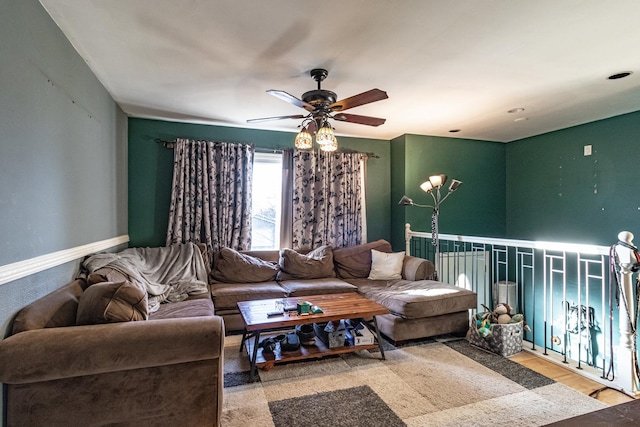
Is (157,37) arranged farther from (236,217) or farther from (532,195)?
(532,195)

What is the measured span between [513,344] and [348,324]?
1.44m

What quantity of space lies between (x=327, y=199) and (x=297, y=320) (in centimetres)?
238

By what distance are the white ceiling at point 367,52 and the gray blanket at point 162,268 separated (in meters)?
1.60

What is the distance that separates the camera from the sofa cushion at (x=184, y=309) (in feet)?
8.12

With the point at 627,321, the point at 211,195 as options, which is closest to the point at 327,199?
the point at 211,195

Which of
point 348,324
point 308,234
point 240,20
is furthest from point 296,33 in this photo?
point 308,234

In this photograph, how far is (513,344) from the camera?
272 cm

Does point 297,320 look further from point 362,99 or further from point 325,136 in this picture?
point 362,99

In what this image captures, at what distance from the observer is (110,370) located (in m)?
1.51

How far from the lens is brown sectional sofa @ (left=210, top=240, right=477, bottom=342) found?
2.97 metres

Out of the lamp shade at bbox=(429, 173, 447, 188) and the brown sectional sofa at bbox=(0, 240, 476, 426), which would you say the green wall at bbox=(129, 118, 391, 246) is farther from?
the lamp shade at bbox=(429, 173, 447, 188)

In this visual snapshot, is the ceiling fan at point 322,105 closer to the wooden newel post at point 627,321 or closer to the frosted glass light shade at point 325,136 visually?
the frosted glass light shade at point 325,136

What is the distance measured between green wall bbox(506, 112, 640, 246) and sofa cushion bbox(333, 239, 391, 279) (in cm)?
260

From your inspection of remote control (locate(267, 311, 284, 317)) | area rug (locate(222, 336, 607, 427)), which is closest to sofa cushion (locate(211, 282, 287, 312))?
area rug (locate(222, 336, 607, 427))
